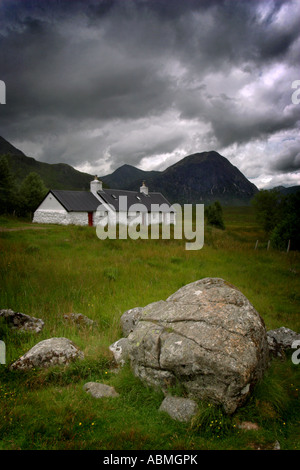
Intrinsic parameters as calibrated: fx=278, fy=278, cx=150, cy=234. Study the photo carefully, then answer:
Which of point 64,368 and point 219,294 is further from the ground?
point 219,294

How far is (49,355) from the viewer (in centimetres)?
549

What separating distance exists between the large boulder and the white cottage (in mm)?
→ 37591

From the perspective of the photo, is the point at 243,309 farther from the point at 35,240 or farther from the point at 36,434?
the point at 35,240

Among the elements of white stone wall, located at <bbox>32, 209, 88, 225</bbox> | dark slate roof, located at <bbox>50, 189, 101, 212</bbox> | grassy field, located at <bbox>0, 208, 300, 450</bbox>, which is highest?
dark slate roof, located at <bbox>50, 189, 101, 212</bbox>

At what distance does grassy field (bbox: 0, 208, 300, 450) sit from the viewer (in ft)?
12.3

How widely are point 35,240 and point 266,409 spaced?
19.0 metres

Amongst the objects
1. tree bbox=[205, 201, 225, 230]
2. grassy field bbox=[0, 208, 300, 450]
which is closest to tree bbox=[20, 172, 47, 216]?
tree bbox=[205, 201, 225, 230]

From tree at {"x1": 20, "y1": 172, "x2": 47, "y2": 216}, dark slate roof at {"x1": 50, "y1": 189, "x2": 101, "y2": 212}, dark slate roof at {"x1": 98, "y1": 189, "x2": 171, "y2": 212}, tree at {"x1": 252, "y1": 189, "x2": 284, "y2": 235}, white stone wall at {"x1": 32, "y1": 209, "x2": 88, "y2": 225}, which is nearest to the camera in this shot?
white stone wall at {"x1": 32, "y1": 209, "x2": 88, "y2": 225}

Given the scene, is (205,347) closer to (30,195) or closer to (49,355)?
(49,355)

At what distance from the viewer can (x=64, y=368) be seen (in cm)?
530


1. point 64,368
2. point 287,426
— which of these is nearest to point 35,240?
point 64,368

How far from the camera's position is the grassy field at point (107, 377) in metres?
3.76

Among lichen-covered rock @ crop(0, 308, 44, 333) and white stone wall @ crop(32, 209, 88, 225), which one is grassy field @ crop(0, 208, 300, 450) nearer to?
lichen-covered rock @ crop(0, 308, 44, 333)

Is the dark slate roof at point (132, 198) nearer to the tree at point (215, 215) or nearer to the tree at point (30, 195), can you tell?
the tree at point (215, 215)
